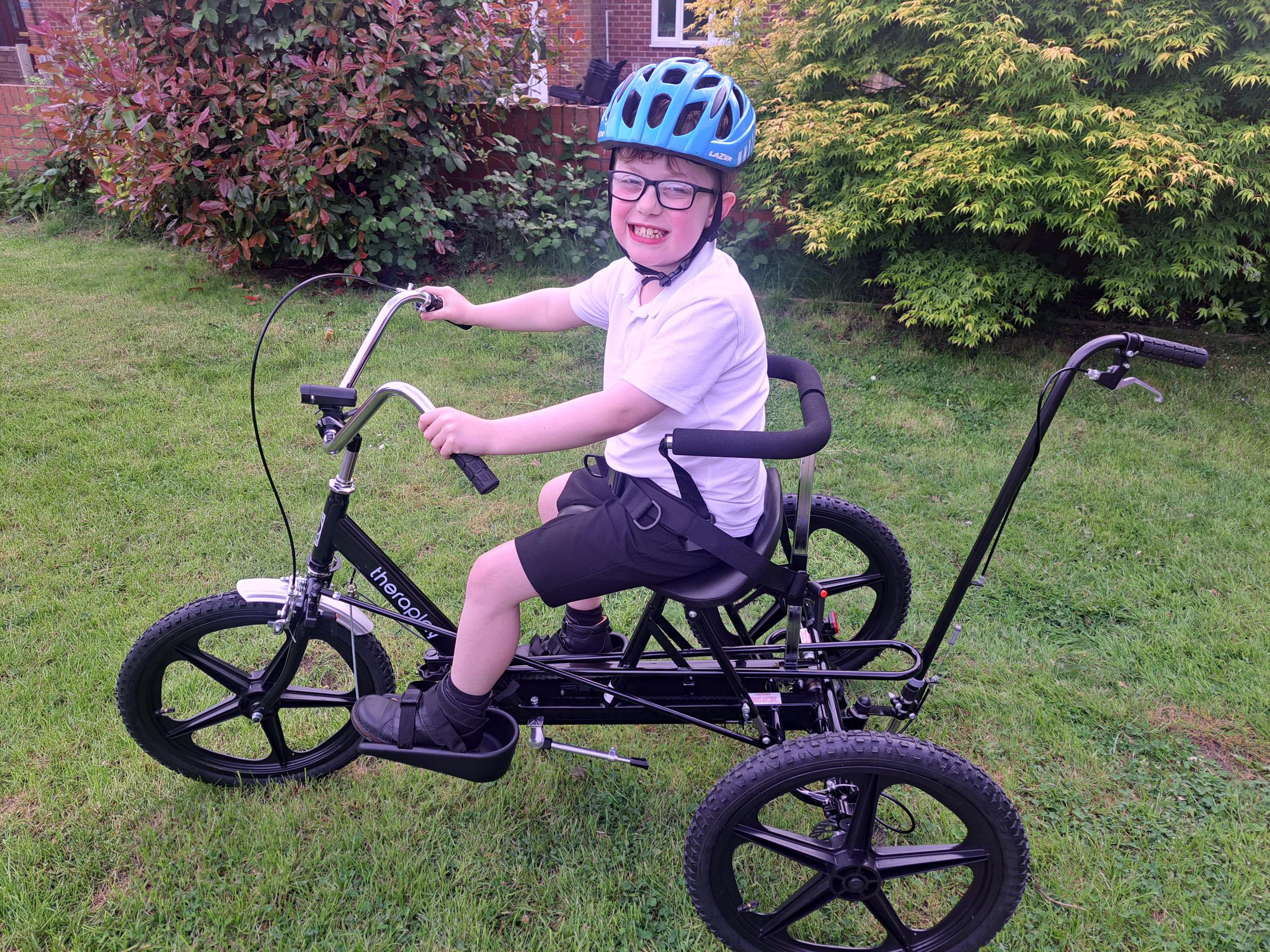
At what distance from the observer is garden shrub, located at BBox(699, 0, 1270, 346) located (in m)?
4.87

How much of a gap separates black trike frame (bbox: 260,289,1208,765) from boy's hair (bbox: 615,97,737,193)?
1.99ft

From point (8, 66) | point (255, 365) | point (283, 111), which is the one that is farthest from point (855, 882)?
point (8, 66)

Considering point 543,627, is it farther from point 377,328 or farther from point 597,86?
point 597,86

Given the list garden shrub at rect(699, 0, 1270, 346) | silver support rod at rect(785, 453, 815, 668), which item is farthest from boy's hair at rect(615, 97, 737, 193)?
garden shrub at rect(699, 0, 1270, 346)

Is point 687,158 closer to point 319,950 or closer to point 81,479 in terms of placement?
point 319,950

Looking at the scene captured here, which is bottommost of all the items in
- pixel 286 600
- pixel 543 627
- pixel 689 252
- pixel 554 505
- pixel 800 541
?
pixel 543 627

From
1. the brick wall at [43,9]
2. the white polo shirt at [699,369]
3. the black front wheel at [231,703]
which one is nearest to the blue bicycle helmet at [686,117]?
the white polo shirt at [699,369]

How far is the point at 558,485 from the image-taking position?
2.55 meters

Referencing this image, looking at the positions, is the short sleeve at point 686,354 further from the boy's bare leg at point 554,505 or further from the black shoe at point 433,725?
the black shoe at point 433,725

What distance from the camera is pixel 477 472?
1772mm

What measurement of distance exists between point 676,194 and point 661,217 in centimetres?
Result: 6

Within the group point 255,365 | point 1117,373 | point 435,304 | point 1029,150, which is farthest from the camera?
point 1029,150

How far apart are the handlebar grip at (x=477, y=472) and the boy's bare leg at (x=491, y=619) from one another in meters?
0.36

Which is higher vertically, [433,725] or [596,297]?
[596,297]
